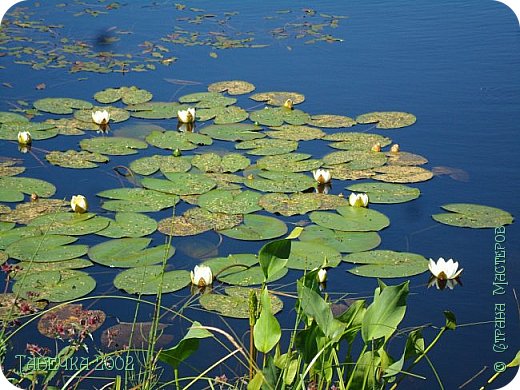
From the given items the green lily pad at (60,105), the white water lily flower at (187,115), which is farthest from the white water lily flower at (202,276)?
the green lily pad at (60,105)

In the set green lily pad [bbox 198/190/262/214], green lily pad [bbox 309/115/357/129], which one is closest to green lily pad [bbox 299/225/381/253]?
green lily pad [bbox 198/190/262/214]

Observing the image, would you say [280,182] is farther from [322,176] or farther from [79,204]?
[79,204]

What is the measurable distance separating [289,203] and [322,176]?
0.64 feet

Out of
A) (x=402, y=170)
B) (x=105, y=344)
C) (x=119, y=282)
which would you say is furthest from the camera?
(x=402, y=170)

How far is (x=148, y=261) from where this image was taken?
2.57 meters

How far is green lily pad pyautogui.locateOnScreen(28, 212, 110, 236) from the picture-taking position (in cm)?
275

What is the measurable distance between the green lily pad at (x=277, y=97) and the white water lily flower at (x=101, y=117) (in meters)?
0.71

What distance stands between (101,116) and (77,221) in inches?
34.7

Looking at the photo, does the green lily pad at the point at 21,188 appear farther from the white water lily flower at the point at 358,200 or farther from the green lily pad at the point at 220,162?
the white water lily flower at the point at 358,200

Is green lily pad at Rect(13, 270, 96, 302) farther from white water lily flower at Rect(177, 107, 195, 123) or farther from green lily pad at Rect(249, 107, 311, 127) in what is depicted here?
green lily pad at Rect(249, 107, 311, 127)

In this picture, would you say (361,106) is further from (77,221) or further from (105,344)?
(105,344)

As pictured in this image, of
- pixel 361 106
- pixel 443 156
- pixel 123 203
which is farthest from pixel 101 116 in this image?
pixel 443 156

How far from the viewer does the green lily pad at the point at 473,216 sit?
2828 millimetres

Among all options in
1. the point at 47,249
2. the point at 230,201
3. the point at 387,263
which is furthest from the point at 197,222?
the point at 387,263
